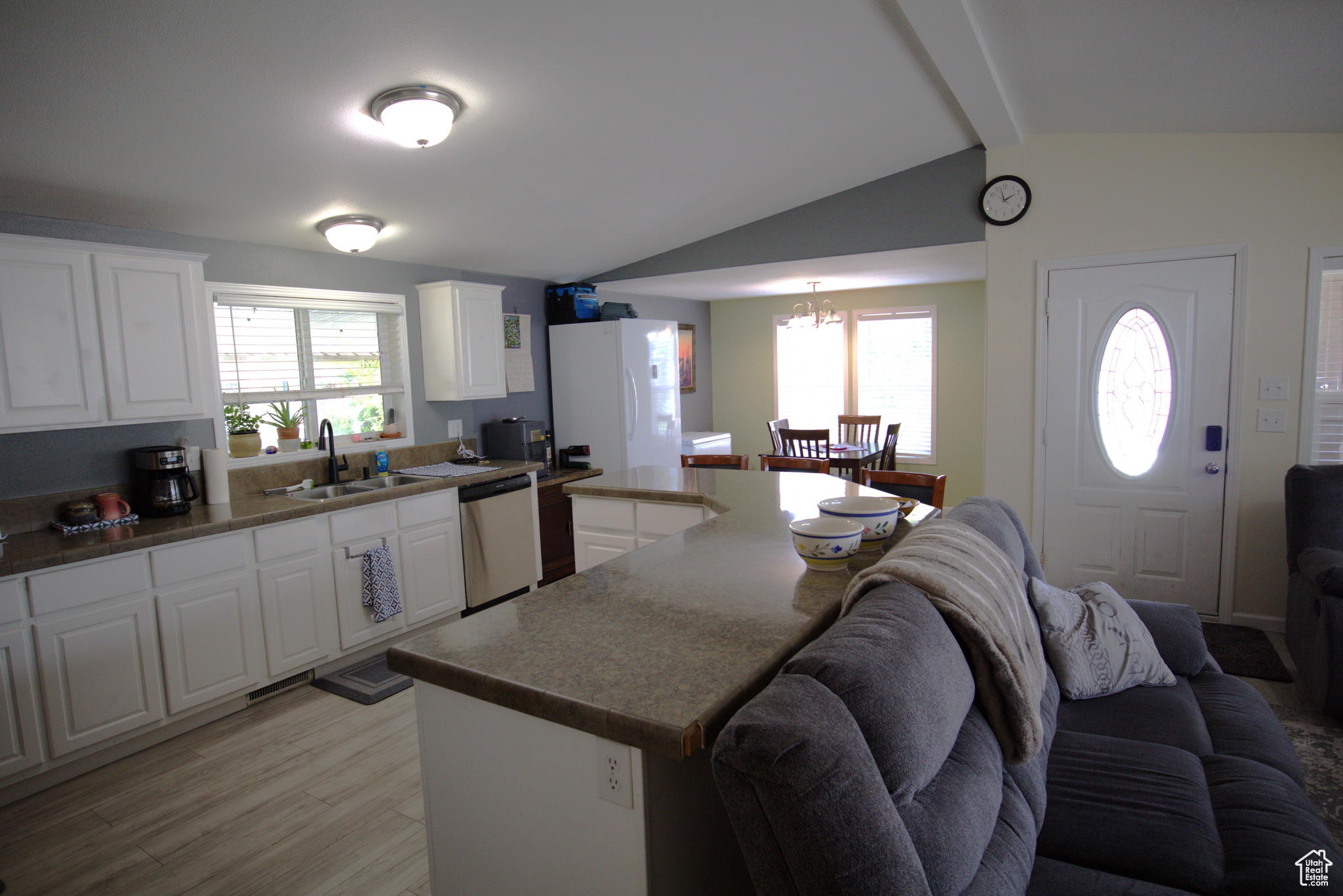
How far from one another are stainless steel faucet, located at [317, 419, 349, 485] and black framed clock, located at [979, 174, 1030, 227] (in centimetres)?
388

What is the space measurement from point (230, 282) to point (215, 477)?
0.98m

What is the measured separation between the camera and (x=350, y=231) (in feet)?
11.1

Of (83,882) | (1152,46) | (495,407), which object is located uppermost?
(1152,46)

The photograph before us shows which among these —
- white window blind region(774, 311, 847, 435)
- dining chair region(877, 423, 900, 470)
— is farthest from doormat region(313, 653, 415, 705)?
white window blind region(774, 311, 847, 435)

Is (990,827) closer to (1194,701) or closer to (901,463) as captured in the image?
(1194,701)

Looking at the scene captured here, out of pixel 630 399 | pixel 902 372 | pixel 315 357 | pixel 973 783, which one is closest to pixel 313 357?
pixel 315 357

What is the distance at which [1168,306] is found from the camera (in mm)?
3631

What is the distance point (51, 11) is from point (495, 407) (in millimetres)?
3324

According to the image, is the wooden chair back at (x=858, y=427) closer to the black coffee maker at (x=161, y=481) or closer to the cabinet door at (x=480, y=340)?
the cabinet door at (x=480, y=340)

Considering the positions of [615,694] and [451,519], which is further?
[451,519]

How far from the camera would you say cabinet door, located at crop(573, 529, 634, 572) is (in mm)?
2980

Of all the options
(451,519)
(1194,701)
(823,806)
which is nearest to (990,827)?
(823,806)

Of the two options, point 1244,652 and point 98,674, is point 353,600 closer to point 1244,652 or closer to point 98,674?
point 98,674

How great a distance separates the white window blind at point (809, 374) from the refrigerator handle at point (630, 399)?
2.41 m
